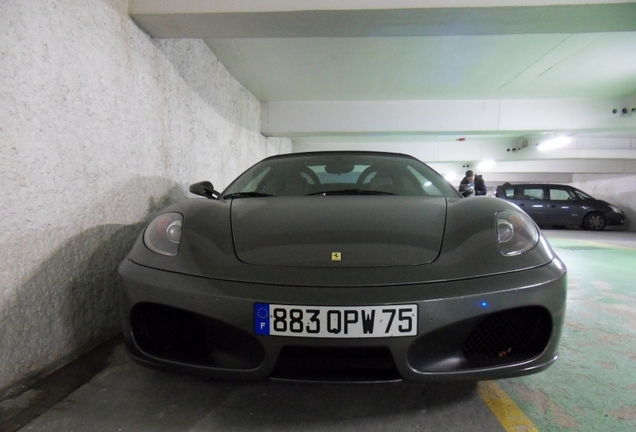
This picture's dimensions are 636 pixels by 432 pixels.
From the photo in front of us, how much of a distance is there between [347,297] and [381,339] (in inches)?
6.2

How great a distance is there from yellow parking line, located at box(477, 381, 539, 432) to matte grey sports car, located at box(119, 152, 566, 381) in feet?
0.73

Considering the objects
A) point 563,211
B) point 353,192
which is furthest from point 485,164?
point 353,192

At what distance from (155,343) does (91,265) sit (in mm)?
916

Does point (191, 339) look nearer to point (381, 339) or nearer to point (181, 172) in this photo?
point (381, 339)

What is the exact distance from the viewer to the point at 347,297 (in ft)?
3.51

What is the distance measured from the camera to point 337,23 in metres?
2.54

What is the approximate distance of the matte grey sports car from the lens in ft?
3.49

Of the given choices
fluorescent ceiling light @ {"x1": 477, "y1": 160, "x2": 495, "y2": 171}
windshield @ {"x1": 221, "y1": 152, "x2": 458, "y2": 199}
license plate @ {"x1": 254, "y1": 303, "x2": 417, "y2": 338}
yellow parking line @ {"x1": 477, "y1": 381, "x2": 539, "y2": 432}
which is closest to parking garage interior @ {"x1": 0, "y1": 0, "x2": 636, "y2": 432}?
yellow parking line @ {"x1": 477, "y1": 381, "x2": 539, "y2": 432}

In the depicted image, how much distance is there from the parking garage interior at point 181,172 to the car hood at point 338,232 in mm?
556

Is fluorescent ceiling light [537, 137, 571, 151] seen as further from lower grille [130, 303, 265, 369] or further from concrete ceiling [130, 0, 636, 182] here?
lower grille [130, 303, 265, 369]

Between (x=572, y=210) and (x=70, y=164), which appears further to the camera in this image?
(x=572, y=210)

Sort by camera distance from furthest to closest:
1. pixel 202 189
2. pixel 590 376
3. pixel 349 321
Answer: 1. pixel 202 189
2. pixel 590 376
3. pixel 349 321

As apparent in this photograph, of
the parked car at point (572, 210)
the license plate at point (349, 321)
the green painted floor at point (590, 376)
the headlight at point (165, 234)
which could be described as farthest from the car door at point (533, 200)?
the headlight at point (165, 234)

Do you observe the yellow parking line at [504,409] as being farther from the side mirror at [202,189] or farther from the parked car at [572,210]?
the parked car at [572,210]
